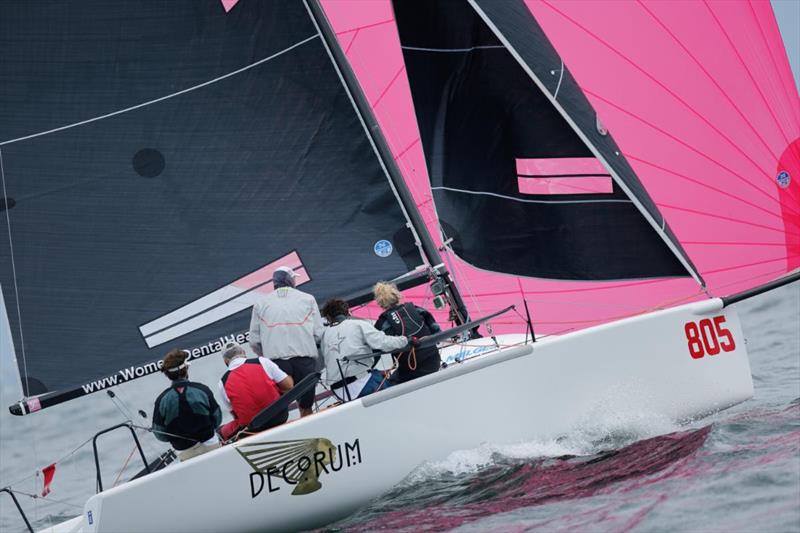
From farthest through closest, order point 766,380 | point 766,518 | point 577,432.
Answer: point 766,380, point 577,432, point 766,518

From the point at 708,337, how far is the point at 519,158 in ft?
5.24

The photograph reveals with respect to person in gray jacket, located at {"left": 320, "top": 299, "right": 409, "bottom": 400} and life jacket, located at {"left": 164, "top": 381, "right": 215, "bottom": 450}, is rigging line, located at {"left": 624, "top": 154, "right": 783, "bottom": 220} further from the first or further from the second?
life jacket, located at {"left": 164, "top": 381, "right": 215, "bottom": 450}

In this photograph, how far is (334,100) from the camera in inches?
251

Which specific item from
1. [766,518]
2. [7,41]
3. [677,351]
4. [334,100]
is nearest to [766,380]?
[677,351]

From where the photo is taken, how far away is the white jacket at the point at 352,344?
560 cm

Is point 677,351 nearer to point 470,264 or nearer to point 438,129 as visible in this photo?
point 470,264

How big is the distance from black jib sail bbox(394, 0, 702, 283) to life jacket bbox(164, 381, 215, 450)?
223 centimetres

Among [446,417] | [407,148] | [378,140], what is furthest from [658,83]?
[446,417]

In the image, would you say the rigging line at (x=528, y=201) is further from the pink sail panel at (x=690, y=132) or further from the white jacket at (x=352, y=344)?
the white jacket at (x=352, y=344)

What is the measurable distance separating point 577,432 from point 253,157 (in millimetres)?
2382

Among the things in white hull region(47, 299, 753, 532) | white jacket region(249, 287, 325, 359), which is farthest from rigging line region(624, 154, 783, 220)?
white jacket region(249, 287, 325, 359)

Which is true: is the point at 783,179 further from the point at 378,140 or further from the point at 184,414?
the point at 184,414

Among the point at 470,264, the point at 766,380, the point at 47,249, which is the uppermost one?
the point at 47,249

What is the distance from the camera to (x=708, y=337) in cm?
579
